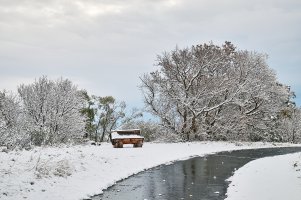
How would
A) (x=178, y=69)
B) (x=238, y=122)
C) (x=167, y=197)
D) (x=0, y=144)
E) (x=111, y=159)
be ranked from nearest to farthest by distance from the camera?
(x=167, y=197), (x=111, y=159), (x=0, y=144), (x=178, y=69), (x=238, y=122)

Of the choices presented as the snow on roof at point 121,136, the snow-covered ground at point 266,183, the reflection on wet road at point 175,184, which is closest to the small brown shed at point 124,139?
the snow on roof at point 121,136

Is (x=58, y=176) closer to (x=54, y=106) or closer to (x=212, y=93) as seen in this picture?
(x=212, y=93)

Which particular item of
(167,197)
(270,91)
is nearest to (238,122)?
(270,91)

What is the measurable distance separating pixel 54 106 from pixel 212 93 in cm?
1854

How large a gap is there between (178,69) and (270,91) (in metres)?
11.7

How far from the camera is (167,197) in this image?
10.2 metres

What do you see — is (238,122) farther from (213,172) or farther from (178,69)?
(213,172)

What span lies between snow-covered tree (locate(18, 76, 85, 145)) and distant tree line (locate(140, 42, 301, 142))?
10.6 meters

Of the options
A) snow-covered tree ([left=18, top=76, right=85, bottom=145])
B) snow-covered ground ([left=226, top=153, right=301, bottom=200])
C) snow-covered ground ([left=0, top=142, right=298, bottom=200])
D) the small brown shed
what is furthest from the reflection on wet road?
snow-covered tree ([left=18, top=76, right=85, bottom=145])

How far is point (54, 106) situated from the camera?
43562 mm

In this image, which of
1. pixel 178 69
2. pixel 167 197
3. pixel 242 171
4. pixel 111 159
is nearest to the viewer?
pixel 167 197

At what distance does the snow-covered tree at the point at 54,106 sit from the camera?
42.6 meters

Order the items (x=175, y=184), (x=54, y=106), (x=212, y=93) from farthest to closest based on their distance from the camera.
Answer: (x=54, y=106), (x=212, y=93), (x=175, y=184)

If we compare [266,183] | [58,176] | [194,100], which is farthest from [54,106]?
[266,183]
